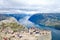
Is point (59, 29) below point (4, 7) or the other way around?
below

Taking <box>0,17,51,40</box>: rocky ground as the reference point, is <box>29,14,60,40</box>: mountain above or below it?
above

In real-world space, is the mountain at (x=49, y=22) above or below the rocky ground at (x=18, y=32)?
above

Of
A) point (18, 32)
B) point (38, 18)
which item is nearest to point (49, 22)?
point (38, 18)

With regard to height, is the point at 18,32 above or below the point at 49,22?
below

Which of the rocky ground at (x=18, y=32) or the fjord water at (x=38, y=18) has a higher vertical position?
the fjord water at (x=38, y=18)

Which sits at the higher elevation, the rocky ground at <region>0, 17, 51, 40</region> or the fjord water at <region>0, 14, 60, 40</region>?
the fjord water at <region>0, 14, 60, 40</region>

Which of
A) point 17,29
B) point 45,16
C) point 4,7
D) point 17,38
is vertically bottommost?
point 17,38

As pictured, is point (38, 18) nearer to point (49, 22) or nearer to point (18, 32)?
point (49, 22)

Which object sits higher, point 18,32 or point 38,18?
point 38,18

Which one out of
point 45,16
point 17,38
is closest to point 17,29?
point 17,38

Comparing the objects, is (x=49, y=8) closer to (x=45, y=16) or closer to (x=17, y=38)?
(x=45, y=16)
